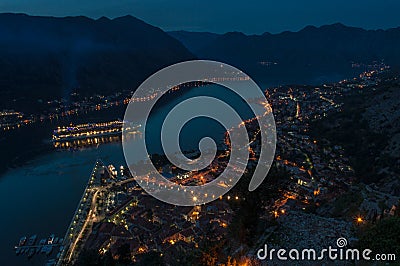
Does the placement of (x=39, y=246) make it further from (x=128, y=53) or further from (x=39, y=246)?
(x=128, y=53)

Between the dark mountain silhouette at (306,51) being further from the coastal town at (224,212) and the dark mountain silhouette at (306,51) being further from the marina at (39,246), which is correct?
the marina at (39,246)

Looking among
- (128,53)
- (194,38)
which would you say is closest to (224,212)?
(128,53)

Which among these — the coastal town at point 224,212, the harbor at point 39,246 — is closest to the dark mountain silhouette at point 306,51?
the coastal town at point 224,212

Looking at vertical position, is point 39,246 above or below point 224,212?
below

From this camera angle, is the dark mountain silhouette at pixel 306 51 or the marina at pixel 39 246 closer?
the marina at pixel 39 246

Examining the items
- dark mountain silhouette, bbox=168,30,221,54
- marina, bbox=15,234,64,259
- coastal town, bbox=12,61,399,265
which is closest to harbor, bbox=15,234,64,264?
marina, bbox=15,234,64,259

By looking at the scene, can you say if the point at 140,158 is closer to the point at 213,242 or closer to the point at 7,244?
the point at 7,244

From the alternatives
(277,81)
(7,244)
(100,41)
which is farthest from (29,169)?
(100,41)
